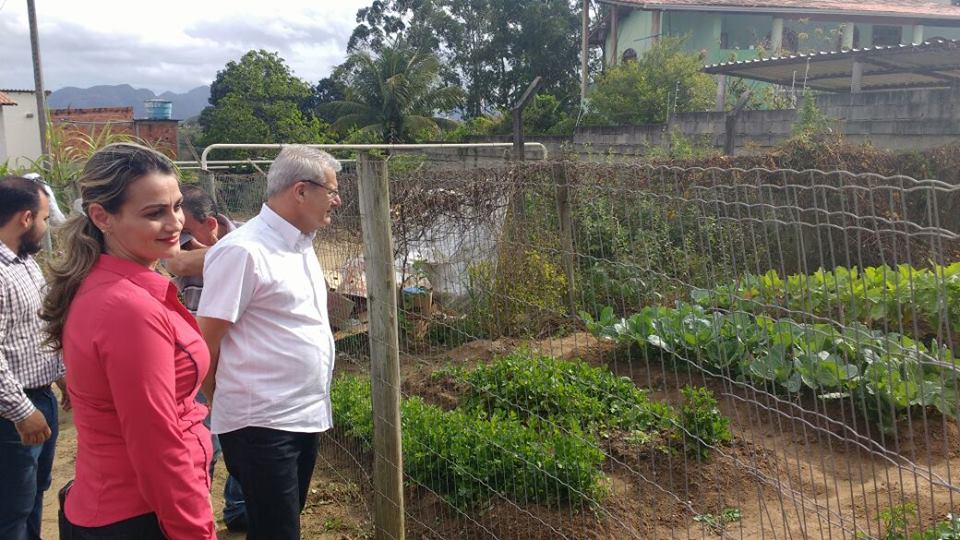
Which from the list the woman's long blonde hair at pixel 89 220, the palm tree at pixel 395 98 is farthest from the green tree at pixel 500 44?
the woman's long blonde hair at pixel 89 220

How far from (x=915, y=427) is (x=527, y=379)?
79.4 inches

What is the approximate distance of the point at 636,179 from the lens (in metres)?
3.15

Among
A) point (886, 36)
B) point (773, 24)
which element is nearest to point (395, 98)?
point (773, 24)

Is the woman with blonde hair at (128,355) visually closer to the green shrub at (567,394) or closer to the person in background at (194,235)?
the person in background at (194,235)

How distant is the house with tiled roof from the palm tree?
6.61m

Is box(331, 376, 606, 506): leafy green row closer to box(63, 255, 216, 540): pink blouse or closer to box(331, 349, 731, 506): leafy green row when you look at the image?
box(331, 349, 731, 506): leafy green row

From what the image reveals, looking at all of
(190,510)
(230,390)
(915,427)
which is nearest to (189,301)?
(230,390)

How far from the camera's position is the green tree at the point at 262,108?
25.4 m

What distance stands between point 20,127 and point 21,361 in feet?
107

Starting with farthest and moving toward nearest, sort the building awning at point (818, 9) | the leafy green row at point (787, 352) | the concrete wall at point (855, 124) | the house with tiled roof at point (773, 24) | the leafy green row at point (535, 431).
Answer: the house with tiled roof at point (773, 24) < the building awning at point (818, 9) < the concrete wall at point (855, 124) < the leafy green row at point (535, 431) < the leafy green row at point (787, 352)

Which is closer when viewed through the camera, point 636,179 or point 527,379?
point 636,179

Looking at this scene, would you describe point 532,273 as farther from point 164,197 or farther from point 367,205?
point 164,197

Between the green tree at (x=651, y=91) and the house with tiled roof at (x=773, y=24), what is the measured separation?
438 centimetres

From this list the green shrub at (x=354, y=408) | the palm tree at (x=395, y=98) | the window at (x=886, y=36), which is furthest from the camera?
the palm tree at (x=395, y=98)
